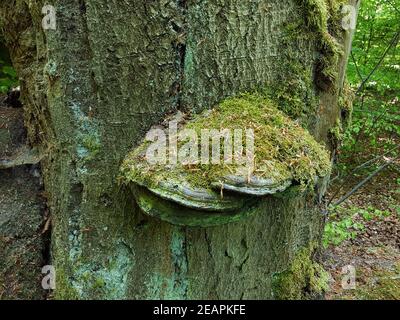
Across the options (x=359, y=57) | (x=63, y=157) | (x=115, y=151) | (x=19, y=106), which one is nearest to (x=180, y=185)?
(x=115, y=151)

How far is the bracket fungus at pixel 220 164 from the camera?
4.96 feet

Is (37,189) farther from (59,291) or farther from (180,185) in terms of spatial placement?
(180,185)

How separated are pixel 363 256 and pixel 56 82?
5160 mm

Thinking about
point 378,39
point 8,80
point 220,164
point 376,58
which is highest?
point 378,39

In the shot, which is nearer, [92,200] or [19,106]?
[92,200]

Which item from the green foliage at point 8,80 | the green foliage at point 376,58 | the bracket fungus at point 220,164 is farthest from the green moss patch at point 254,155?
the green foliage at point 376,58

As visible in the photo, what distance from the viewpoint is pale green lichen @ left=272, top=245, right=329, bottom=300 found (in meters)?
2.25

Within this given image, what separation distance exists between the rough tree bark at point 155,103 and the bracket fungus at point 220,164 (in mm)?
127

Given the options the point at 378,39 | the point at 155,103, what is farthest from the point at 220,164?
the point at 378,39

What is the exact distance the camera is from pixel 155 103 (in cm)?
179

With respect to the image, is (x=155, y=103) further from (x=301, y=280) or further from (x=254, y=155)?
(x=301, y=280)

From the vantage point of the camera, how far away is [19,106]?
9.65 feet

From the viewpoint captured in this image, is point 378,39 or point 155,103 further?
point 378,39

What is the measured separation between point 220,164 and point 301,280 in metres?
1.17
